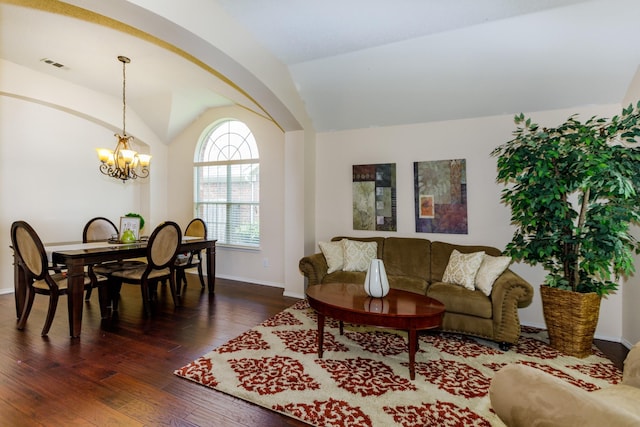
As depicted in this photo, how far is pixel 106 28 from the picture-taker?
2951mm

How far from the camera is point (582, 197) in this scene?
2.59 metres

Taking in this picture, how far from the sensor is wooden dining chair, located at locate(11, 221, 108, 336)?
9.12ft

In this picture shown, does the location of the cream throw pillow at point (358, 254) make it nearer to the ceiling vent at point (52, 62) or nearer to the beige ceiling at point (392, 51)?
the beige ceiling at point (392, 51)

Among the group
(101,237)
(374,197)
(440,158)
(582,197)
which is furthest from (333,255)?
(101,237)

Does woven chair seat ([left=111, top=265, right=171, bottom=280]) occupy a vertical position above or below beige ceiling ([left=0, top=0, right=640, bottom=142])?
below

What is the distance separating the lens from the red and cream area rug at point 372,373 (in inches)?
72.4

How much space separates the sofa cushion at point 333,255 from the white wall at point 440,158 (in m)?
0.55

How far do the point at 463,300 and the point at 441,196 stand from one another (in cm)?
140

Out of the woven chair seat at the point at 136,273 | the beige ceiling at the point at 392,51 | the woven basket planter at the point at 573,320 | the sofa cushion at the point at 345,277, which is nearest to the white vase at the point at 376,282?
the sofa cushion at the point at 345,277

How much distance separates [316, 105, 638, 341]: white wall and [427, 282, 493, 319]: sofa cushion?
93cm

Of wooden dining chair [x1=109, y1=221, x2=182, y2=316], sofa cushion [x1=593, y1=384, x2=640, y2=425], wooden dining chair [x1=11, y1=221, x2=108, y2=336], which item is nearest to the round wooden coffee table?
sofa cushion [x1=593, y1=384, x2=640, y2=425]

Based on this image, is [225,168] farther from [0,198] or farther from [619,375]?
[619,375]

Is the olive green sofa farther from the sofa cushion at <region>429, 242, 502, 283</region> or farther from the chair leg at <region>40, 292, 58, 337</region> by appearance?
the chair leg at <region>40, 292, 58, 337</region>

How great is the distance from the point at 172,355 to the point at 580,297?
11.4 feet
